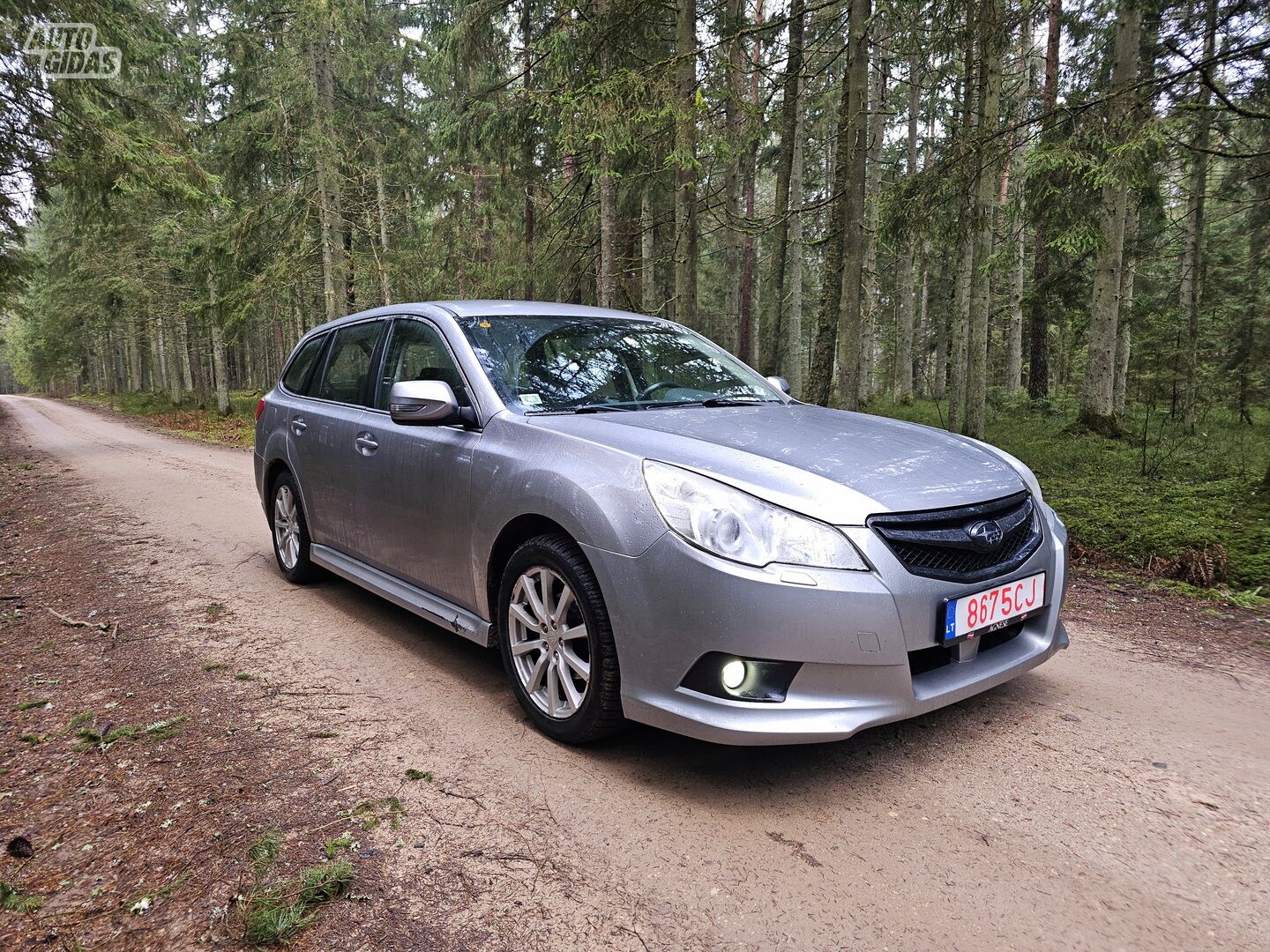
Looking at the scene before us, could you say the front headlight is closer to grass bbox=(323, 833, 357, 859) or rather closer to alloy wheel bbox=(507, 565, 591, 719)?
alloy wheel bbox=(507, 565, 591, 719)

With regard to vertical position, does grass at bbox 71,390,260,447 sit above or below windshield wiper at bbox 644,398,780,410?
below

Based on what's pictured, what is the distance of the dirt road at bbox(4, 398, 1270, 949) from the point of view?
1.96 meters

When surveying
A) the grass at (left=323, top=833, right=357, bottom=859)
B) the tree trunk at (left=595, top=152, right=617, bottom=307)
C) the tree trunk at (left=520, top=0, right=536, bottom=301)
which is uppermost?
the tree trunk at (left=520, top=0, right=536, bottom=301)

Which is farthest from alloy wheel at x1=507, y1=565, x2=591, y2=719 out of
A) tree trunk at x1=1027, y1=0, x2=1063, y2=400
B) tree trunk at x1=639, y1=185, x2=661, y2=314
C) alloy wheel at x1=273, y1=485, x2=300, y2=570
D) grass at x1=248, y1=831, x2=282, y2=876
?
tree trunk at x1=639, y1=185, x2=661, y2=314

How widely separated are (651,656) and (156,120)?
16.7 meters

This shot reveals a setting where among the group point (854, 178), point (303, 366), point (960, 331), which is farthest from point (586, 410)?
point (960, 331)

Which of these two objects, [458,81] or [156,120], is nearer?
[156,120]

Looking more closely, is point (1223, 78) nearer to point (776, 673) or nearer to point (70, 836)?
point (776, 673)

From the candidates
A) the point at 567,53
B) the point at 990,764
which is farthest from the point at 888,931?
the point at 567,53

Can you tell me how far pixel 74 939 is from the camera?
190 centimetres

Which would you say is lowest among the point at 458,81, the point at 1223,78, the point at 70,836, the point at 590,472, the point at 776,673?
the point at 70,836

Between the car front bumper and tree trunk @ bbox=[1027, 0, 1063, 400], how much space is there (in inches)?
348

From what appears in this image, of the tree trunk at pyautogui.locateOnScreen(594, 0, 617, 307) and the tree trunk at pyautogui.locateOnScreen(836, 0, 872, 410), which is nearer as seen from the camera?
the tree trunk at pyautogui.locateOnScreen(836, 0, 872, 410)

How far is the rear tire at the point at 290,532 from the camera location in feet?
16.8
